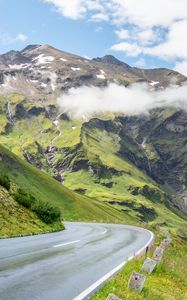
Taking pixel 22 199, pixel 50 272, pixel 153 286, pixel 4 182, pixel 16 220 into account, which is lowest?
pixel 16 220

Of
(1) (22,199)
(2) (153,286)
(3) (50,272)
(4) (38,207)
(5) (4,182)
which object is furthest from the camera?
(4) (38,207)

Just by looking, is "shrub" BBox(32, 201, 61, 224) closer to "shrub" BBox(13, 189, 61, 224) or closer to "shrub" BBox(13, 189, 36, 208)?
"shrub" BBox(13, 189, 61, 224)

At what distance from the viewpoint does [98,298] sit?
13.8 metres

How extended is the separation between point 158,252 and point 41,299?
1105cm

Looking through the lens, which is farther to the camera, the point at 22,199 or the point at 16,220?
the point at 22,199

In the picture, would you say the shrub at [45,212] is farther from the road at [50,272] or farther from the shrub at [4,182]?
the road at [50,272]

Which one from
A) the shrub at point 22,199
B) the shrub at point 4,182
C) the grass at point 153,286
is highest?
the grass at point 153,286

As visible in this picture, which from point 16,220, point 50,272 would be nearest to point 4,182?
point 16,220

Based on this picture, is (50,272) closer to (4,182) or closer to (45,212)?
(4,182)

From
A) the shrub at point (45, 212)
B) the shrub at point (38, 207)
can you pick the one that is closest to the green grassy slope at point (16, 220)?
the shrub at point (38, 207)

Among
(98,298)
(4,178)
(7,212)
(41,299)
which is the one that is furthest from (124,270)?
(4,178)

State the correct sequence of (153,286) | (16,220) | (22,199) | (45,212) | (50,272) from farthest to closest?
(45,212) < (22,199) < (16,220) < (153,286) < (50,272)

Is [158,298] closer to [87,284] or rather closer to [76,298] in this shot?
[87,284]

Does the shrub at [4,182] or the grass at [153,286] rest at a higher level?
the grass at [153,286]
